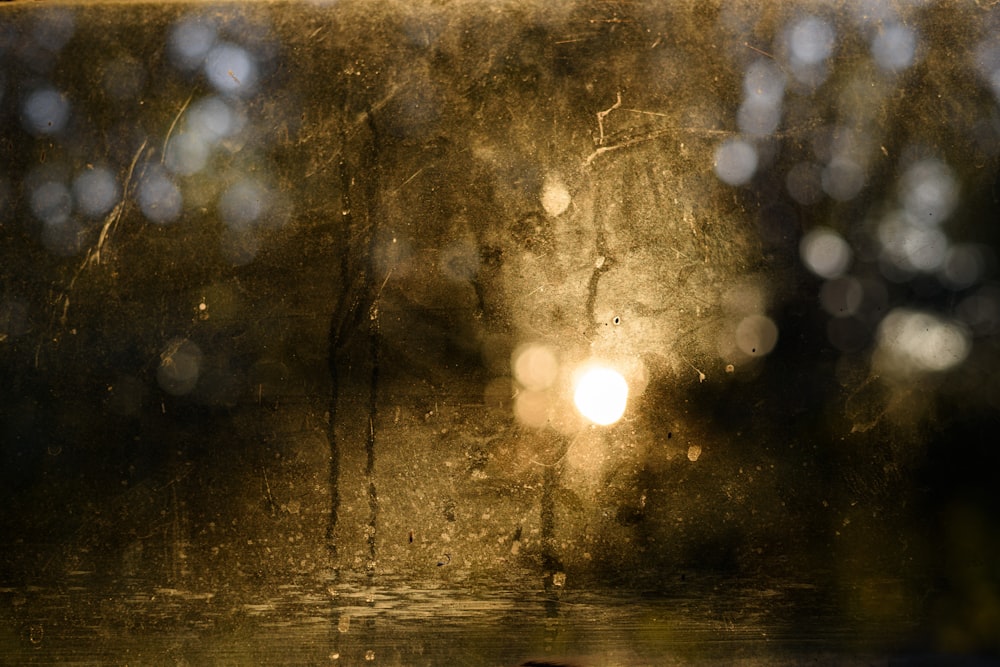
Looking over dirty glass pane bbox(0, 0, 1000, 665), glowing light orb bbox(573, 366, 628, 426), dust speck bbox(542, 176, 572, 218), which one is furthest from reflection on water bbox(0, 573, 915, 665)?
dust speck bbox(542, 176, 572, 218)

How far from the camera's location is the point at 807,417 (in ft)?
9.52

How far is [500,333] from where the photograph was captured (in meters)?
2.93

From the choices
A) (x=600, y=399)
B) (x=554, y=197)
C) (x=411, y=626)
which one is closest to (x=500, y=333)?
(x=600, y=399)

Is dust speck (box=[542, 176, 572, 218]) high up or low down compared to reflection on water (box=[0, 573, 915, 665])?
up

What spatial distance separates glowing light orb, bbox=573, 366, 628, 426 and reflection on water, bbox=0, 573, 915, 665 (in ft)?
3.18

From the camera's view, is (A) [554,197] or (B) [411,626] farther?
(A) [554,197]

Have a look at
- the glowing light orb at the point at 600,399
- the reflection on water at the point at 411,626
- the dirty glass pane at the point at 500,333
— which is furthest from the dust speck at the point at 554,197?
the reflection on water at the point at 411,626

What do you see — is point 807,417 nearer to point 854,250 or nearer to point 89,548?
point 854,250

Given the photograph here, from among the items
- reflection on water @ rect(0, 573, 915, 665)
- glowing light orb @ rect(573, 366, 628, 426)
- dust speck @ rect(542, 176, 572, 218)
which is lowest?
reflection on water @ rect(0, 573, 915, 665)

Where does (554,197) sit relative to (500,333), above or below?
above

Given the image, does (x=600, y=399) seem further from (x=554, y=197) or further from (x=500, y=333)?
(x=554, y=197)

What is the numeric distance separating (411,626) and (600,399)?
5.40ft

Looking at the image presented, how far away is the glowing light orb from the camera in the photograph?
114 inches

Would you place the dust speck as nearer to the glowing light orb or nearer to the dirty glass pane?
the dirty glass pane
